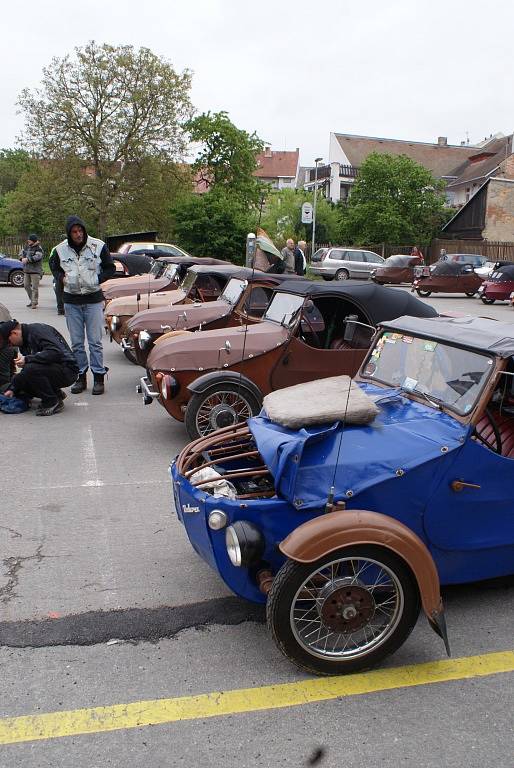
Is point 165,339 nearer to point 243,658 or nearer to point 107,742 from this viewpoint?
point 243,658

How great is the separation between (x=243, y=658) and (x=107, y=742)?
808 mm

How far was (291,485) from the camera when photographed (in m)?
3.28

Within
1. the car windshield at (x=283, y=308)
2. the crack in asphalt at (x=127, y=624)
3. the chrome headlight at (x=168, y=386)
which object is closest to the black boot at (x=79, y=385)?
the chrome headlight at (x=168, y=386)

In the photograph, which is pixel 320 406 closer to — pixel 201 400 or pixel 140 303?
pixel 201 400

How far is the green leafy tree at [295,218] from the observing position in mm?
50219

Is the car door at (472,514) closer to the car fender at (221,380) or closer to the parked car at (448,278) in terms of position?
the car fender at (221,380)

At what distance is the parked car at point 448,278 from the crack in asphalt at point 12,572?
84.2ft

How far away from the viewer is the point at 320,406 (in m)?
3.72

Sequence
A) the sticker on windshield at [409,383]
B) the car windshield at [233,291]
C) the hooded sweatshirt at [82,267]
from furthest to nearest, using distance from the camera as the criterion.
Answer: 1. the car windshield at [233,291]
2. the hooded sweatshirt at [82,267]
3. the sticker on windshield at [409,383]

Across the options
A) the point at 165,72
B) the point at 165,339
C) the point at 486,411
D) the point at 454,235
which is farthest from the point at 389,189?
the point at 486,411

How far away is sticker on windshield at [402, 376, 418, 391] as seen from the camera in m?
4.25

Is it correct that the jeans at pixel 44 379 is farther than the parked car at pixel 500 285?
No

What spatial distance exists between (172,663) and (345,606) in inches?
34.9

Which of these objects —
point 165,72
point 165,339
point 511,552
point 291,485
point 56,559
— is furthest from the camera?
point 165,72
